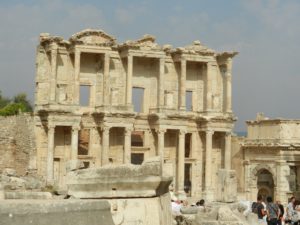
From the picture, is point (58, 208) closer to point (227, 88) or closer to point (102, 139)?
point (102, 139)

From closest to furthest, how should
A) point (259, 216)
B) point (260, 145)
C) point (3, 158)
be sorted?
point (259, 216)
point (3, 158)
point (260, 145)

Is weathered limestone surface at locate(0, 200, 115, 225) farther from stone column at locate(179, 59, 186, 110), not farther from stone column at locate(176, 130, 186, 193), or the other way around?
stone column at locate(179, 59, 186, 110)

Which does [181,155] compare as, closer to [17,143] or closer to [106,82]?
[106,82]

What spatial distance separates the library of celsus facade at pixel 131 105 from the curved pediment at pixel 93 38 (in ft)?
0.17

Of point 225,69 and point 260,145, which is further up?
point 225,69

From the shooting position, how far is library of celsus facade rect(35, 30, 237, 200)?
3234 cm

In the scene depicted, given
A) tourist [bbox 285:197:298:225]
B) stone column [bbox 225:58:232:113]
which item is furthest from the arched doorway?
tourist [bbox 285:197:298:225]

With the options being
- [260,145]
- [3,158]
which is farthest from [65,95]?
[260,145]

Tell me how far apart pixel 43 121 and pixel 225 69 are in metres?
11.1

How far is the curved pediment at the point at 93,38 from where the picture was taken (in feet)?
106

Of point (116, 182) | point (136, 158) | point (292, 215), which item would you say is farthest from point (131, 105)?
point (116, 182)

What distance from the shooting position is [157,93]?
34688 millimetres

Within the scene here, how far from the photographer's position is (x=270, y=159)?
112ft

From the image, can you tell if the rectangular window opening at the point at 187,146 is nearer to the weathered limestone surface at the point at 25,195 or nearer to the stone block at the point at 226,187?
the stone block at the point at 226,187
